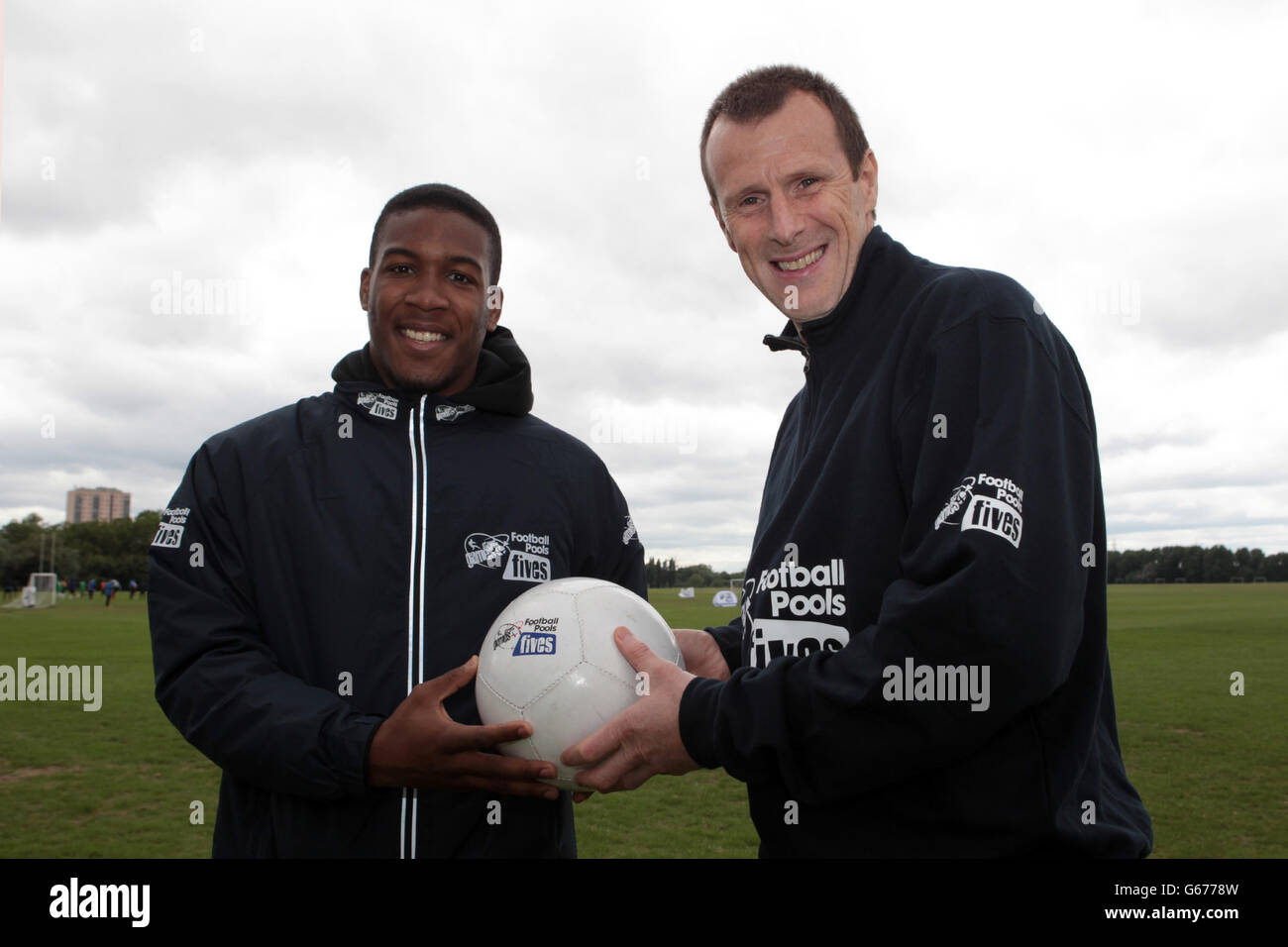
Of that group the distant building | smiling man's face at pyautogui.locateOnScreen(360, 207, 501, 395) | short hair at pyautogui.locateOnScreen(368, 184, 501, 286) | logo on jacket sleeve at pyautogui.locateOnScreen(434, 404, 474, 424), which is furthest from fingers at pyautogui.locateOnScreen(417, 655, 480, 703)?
the distant building

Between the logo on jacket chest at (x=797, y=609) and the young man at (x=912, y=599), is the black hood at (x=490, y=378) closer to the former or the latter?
the young man at (x=912, y=599)

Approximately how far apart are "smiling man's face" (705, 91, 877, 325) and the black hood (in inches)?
48.3

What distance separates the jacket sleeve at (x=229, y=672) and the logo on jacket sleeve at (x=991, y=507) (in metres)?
2.14

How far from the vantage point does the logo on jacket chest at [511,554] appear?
3.56 m

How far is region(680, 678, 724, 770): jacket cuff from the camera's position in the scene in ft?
8.82

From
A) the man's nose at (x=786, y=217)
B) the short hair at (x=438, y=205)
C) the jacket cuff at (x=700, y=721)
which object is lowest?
the jacket cuff at (x=700, y=721)

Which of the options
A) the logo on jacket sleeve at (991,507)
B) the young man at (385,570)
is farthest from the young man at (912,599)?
the young man at (385,570)

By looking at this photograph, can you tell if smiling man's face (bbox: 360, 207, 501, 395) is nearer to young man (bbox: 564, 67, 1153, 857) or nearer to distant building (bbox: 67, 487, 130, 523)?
young man (bbox: 564, 67, 1153, 857)

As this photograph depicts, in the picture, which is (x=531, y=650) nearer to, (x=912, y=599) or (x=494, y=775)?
(x=494, y=775)
